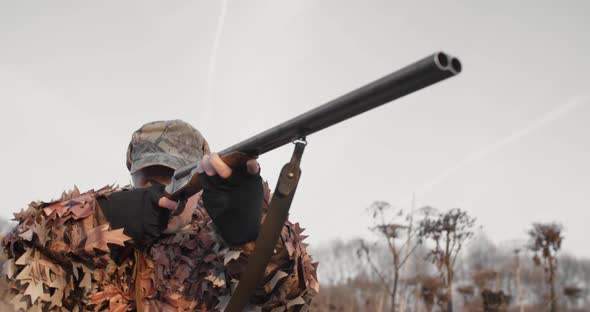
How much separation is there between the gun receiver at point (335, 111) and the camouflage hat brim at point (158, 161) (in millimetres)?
359

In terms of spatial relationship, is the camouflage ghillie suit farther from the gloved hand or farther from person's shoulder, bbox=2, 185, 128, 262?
the gloved hand

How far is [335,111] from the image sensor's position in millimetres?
1594

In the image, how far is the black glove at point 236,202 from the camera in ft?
6.66

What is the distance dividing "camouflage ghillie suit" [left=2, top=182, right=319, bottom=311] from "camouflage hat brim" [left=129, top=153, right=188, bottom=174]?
24 centimetres

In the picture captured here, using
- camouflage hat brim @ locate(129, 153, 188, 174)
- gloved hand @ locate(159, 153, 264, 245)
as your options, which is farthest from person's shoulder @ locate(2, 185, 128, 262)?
camouflage hat brim @ locate(129, 153, 188, 174)

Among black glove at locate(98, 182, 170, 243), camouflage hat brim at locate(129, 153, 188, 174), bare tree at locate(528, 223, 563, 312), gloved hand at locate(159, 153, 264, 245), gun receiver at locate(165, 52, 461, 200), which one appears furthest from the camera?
bare tree at locate(528, 223, 563, 312)

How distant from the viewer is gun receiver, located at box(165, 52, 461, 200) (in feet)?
4.28

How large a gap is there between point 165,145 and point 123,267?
74cm

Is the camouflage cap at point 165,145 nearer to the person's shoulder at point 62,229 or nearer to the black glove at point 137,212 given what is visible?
the black glove at point 137,212

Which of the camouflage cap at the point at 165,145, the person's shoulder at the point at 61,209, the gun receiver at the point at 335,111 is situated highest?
the camouflage cap at the point at 165,145

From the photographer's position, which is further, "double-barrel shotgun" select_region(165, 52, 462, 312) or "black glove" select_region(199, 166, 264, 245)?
"black glove" select_region(199, 166, 264, 245)

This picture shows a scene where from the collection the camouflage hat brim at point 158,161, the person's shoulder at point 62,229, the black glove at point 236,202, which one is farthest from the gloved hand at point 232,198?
the camouflage hat brim at point 158,161

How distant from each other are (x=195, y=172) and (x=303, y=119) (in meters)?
0.67

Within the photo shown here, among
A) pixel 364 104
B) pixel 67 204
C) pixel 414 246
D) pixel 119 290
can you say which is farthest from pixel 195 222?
pixel 414 246
